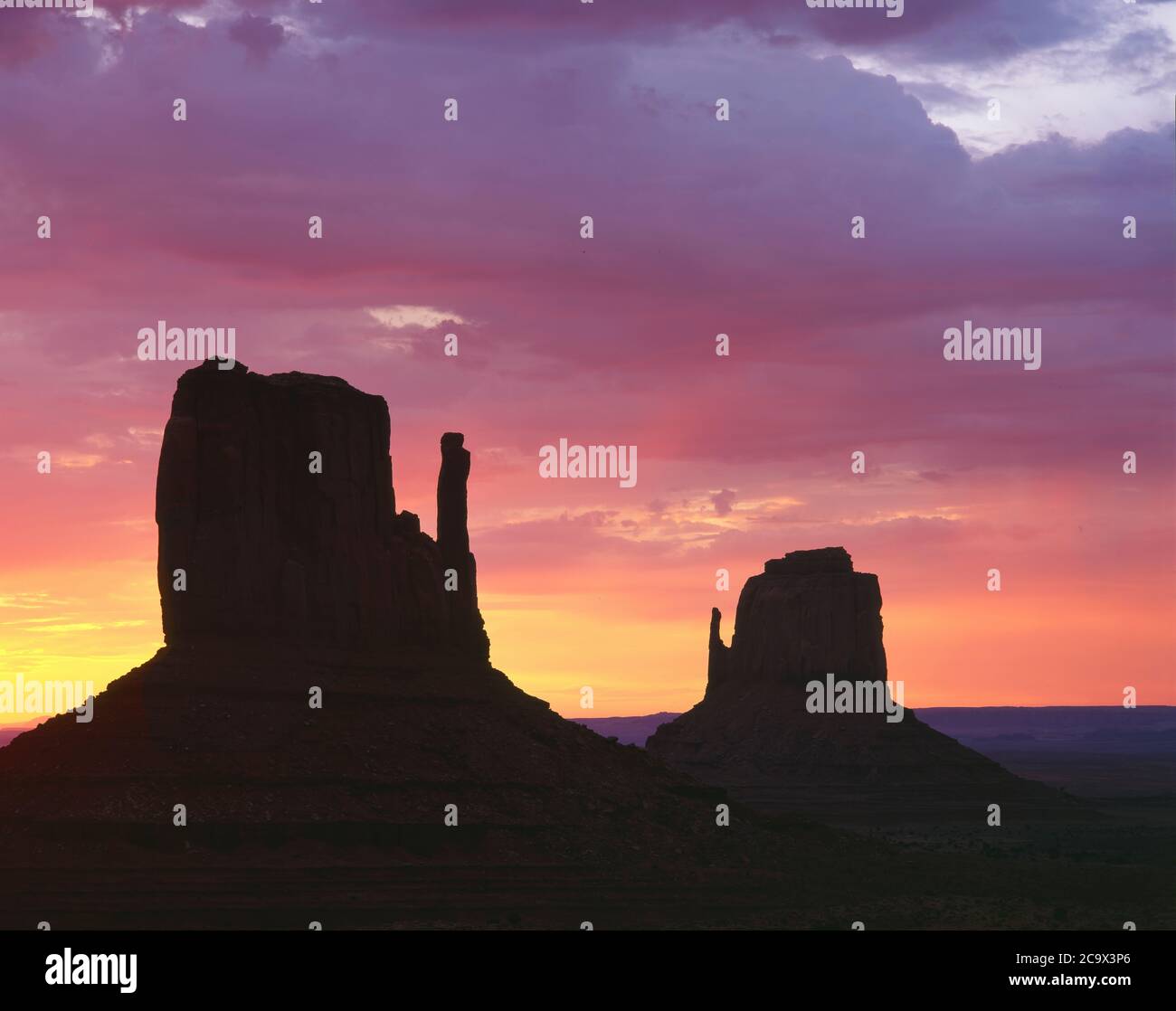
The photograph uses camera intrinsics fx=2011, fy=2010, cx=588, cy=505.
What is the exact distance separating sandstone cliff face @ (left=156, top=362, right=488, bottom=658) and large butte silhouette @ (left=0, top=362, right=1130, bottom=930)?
0.13m

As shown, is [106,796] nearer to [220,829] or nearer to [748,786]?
[220,829]

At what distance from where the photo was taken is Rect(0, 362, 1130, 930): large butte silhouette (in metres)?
94.2

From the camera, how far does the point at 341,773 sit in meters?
101

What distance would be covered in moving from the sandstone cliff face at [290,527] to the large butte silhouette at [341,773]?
13cm

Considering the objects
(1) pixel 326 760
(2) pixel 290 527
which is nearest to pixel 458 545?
(2) pixel 290 527

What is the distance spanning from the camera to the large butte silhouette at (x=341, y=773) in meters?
94.2

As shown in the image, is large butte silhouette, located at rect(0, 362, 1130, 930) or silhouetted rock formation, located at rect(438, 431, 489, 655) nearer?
large butte silhouette, located at rect(0, 362, 1130, 930)

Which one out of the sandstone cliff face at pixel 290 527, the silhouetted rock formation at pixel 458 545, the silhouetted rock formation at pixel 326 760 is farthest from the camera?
the silhouetted rock formation at pixel 458 545

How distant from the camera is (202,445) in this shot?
106625 mm

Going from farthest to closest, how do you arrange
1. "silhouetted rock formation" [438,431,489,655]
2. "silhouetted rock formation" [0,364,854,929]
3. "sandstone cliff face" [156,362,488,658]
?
"silhouetted rock formation" [438,431,489,655] < "sandstone cliff face" [156,362,488,658] < "silhouetted rock formation" [0,364,854,929]

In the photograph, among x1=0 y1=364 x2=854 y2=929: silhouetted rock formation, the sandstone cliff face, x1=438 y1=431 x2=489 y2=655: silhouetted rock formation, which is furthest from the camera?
x1=438 y1=431 x2=489 y2=655: silhouetted rock formation
